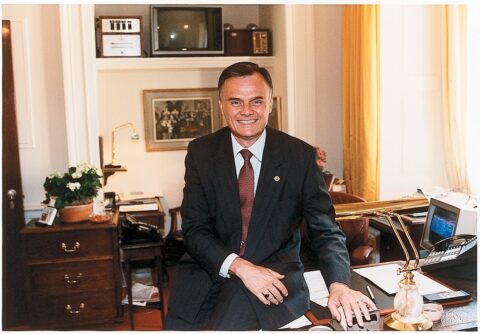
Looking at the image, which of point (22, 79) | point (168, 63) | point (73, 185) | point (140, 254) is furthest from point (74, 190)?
point (168, 63)

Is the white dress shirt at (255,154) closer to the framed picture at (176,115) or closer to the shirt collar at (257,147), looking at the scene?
the shirt collar at (257,147)

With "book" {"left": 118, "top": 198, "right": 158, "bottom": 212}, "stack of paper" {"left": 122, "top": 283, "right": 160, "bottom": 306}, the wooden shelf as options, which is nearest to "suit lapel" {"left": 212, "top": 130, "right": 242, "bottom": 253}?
"stack of paper" {"left": 122, "top": 283, "right": 160, "bottom": 306}

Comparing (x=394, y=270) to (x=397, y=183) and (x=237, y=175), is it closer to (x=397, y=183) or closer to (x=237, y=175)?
(x=237, y=175)

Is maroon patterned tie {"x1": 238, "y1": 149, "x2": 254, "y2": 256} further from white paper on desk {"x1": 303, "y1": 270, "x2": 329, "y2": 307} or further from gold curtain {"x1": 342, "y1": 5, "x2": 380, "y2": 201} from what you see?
gold curtain {"x1": 342, "y1": 5, "x2": 380, "y2": 201}

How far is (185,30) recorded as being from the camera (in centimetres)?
468

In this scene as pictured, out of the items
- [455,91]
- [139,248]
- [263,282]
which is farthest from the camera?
[139,248]

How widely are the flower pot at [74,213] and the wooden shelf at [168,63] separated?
5.81ft

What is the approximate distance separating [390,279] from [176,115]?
398cm

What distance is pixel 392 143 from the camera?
379 cm

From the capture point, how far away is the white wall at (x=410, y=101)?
3566 mm

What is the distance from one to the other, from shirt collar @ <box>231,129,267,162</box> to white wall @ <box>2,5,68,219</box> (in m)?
2.38

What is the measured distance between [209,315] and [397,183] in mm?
2610

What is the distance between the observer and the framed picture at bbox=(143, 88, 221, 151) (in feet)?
17.5

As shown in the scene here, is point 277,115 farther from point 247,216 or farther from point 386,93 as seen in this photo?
point 247,216
